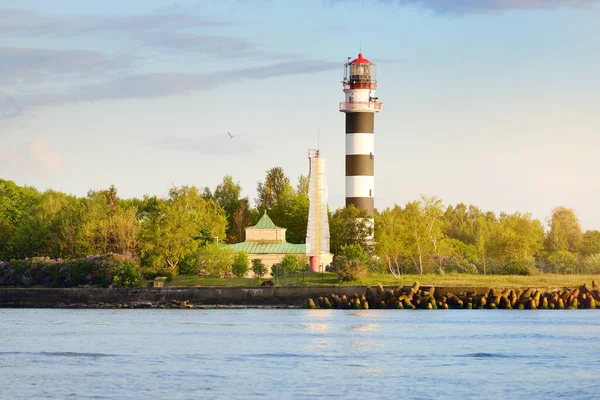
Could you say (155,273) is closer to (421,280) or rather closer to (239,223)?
(421,280)

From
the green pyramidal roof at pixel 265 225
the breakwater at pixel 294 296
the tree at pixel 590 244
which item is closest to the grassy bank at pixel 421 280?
the breakwater at pixel 294 296

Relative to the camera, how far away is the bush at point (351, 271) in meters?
88.4

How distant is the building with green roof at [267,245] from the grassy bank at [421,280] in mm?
7608

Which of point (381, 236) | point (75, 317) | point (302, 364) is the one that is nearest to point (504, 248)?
point (381, 236)

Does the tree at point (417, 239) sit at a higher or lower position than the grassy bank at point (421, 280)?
higher

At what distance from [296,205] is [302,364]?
83.2 meters

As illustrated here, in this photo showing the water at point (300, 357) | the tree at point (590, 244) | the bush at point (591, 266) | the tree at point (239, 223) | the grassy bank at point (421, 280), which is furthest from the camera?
the tree at point (239, 223)

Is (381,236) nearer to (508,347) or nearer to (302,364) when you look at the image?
(508,347)

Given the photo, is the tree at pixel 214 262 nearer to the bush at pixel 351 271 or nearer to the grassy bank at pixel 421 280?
the grassy bank at pixel 421 280

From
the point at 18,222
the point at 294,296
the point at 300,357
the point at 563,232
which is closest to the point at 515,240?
the point at 294,296

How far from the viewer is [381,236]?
99250mm

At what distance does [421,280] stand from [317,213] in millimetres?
13316

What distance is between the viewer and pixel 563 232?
150m

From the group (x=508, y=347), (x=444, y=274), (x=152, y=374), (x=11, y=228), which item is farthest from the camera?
(x=11, y=228)
